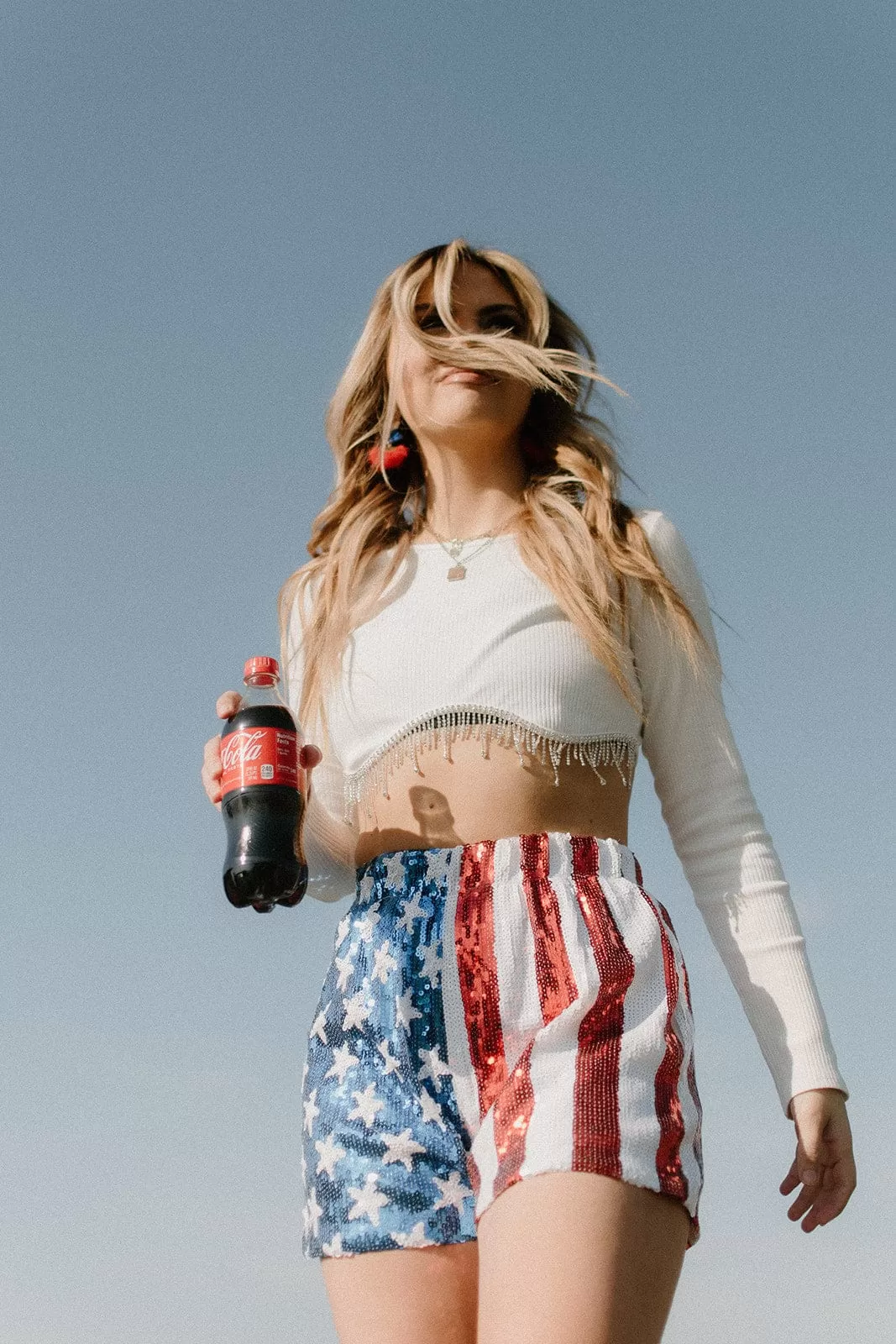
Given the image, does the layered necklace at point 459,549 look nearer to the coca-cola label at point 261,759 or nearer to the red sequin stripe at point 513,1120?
the coca-cola label at point 261,759

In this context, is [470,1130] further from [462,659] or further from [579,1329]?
[462,659]

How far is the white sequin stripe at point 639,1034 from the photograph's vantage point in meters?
2.76

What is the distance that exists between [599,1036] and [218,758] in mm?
1145

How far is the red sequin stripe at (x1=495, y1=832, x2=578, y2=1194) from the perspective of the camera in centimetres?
281

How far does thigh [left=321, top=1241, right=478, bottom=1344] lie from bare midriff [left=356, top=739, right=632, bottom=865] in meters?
0.84

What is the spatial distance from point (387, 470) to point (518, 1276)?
7.52 ft

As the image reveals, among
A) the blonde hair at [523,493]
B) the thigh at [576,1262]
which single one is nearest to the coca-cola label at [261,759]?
the blonde hair at [523,493]

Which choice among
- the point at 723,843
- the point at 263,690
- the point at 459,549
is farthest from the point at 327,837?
the point at 723,843

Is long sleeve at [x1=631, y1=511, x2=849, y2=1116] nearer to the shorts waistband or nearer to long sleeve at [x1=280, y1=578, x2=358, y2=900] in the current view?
the shorts waistband

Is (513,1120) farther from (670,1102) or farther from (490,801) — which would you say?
(490,801)

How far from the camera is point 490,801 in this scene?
3.31 m

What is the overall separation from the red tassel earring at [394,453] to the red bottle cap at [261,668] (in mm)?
805

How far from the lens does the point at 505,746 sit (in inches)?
132

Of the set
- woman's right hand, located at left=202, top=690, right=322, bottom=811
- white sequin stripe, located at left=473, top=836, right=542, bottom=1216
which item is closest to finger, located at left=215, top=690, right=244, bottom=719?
woman's right hand, located at left=202, top=690, right=322, bottom=811
